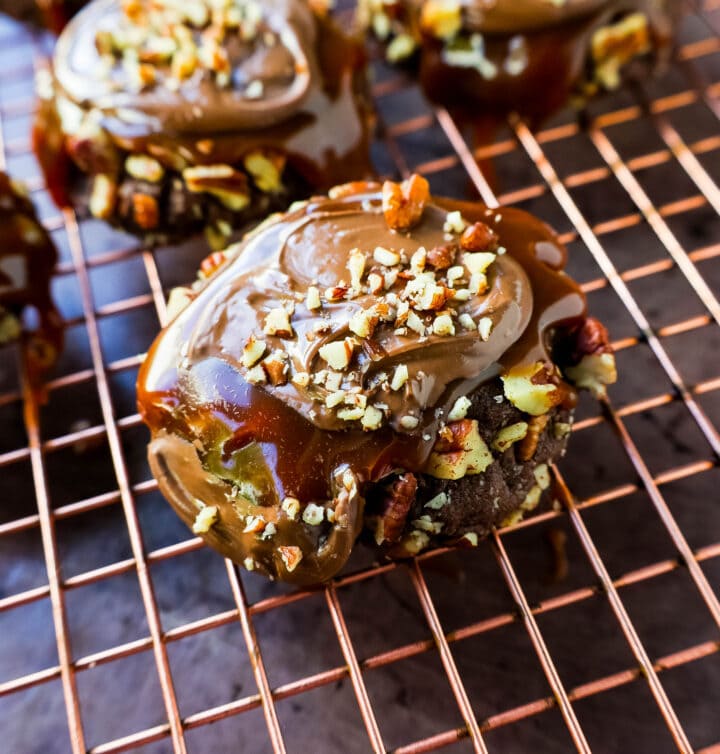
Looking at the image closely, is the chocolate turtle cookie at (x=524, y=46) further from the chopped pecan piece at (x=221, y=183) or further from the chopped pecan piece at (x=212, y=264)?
the chopped pecan piece at (x=212, y=264)

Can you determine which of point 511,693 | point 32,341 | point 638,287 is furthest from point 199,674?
point 638,287

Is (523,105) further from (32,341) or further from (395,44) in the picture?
(32,341)

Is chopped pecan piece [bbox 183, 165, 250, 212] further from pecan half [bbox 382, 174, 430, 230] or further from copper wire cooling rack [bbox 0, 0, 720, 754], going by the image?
pecan half [bbox 382, 174, 430, 230]

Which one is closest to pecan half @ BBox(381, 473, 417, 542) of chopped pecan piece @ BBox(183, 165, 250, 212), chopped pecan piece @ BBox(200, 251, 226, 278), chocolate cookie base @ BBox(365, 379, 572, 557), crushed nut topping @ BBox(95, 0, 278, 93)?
chocolate cookie base @ BBox(365, 379, 572, 557)

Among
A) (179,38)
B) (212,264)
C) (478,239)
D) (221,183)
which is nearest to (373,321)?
(478,239)

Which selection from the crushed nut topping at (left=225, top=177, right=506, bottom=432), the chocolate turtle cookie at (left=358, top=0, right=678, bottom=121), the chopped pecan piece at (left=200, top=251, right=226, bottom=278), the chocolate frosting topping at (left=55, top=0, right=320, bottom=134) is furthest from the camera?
the chocolate turtle cookie at (left=358, top=0, right=678, bottom=121)

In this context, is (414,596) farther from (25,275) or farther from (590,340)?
(25,275)
